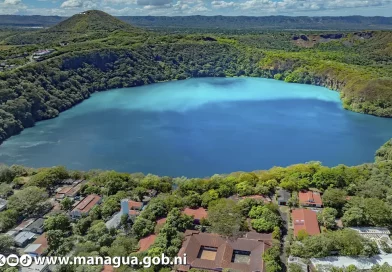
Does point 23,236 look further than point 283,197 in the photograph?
No

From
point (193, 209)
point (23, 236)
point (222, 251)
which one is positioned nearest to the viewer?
point (222, 251)

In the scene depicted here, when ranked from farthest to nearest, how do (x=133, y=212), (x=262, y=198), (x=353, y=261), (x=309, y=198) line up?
(x=262, y=198) < (x=309, y=198) < (x=133, y=212) < (x=353, y=261)

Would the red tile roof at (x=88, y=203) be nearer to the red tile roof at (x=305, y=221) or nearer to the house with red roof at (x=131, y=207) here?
the house with red roof at (x=131, y=207)

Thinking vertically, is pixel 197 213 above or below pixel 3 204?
below

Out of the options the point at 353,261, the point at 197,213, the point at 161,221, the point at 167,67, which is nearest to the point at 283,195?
the point at 197,213

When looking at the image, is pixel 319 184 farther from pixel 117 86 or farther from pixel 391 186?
pixel 117 86

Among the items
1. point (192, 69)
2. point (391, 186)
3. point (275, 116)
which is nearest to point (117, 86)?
point (192, 69)

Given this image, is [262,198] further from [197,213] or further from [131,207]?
[131,207]
